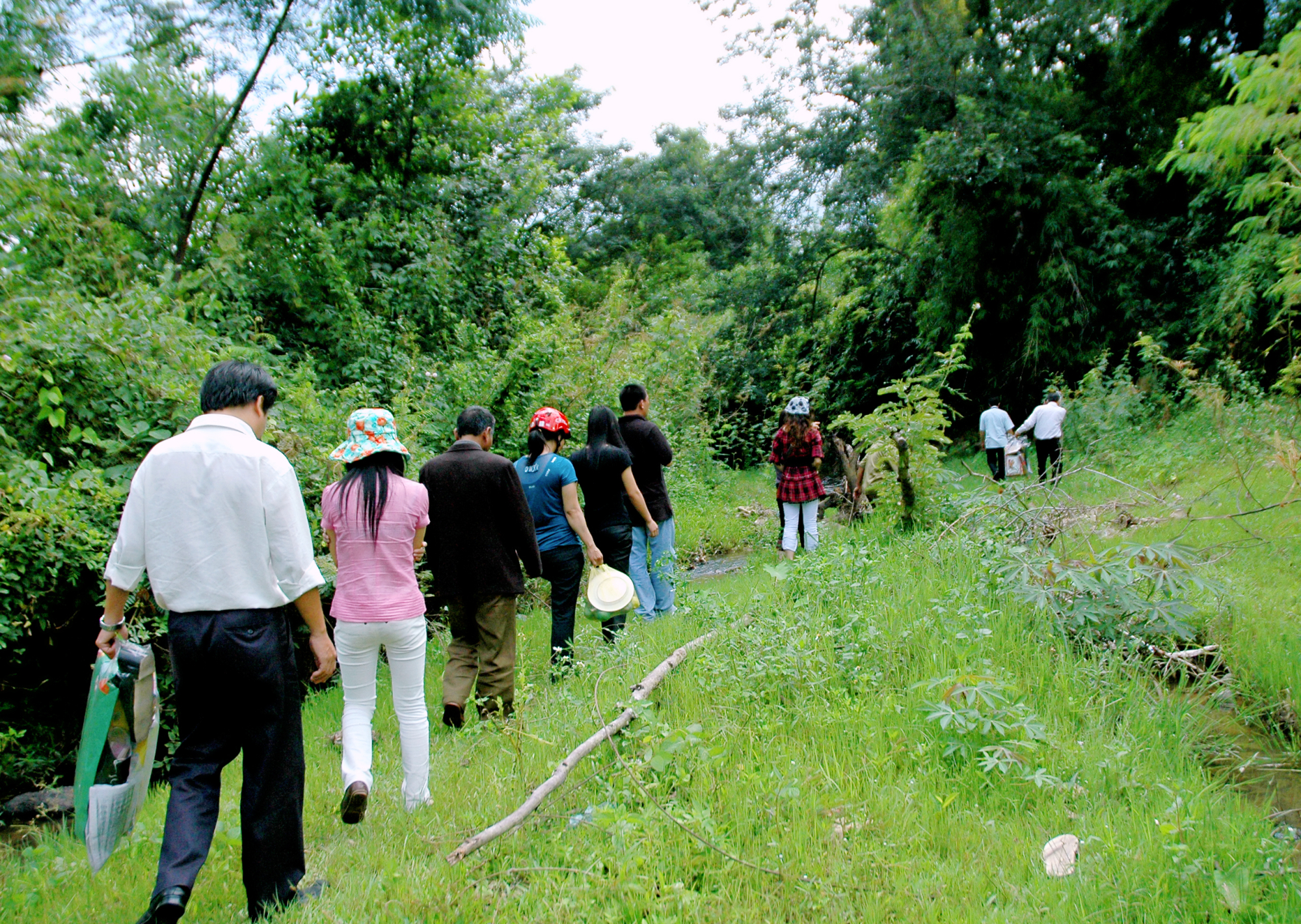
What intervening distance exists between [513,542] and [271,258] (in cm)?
730

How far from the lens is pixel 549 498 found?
5926mm

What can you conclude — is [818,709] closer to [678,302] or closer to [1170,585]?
[1170,585]

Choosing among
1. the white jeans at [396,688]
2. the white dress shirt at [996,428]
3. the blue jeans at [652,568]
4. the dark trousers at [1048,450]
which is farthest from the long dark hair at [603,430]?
the white dress shirt at [996,428]

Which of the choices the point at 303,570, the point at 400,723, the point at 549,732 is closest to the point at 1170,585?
the point at 549,732

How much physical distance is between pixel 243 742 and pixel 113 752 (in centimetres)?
52

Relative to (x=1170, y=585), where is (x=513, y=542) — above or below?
above

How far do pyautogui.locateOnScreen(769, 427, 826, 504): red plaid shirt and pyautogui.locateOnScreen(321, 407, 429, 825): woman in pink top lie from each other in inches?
199

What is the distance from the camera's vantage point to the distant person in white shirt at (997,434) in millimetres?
13898

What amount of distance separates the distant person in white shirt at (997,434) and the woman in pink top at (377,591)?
1175cm

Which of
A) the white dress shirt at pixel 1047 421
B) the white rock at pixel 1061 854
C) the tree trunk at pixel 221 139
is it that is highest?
the tree trunk at pixel 221 139

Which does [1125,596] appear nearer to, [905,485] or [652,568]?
[905,485]

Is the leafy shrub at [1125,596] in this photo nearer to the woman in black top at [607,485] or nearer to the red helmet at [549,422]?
the woman in black top at [607,485]

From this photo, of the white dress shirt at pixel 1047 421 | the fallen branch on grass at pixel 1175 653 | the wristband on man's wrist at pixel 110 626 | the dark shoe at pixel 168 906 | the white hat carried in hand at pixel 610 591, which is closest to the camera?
the dark shoe at pixel 168 906

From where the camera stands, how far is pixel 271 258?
10570mm
